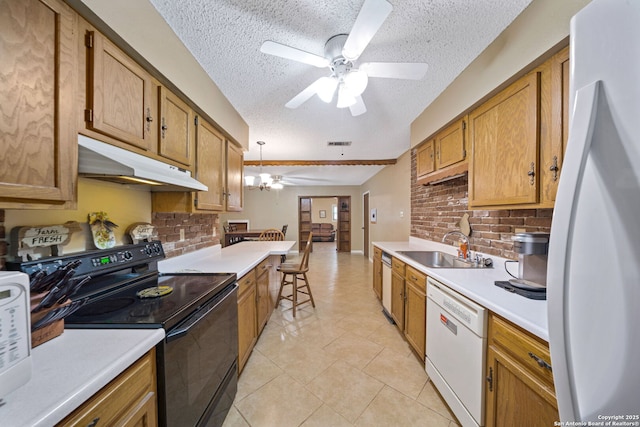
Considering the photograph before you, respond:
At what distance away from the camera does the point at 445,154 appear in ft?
7.20

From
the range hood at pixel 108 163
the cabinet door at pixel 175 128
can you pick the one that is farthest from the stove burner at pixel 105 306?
the cabinet door at pixel 175 128

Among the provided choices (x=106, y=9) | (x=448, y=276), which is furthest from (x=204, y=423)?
(x=106, y=9)

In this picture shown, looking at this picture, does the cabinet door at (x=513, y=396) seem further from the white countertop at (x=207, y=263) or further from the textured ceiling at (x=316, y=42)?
the textured ceiling at (x=316, y=42)

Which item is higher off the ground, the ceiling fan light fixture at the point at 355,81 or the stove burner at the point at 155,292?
the ceiling fan light fixture at the point at 355,81

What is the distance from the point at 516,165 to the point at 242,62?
196 cm

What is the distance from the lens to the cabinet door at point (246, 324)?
5.79 feet

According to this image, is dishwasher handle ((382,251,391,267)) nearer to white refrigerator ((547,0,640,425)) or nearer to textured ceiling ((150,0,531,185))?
textured ceiling ((150,0,531,185))

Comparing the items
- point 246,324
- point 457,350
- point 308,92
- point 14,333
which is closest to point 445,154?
point 308,92

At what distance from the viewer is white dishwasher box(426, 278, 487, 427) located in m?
1.20

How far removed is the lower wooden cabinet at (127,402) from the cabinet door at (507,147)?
200cm

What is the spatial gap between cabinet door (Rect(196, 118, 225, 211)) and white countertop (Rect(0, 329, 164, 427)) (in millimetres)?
1057

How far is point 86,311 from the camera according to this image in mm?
1012

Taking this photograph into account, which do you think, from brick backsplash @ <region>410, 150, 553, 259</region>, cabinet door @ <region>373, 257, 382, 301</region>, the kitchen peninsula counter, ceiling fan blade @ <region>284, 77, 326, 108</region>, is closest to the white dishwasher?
brick backsplash @ <region>410, 150, 553, 259</region>

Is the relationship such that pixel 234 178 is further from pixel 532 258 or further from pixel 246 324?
pixel 532 258
